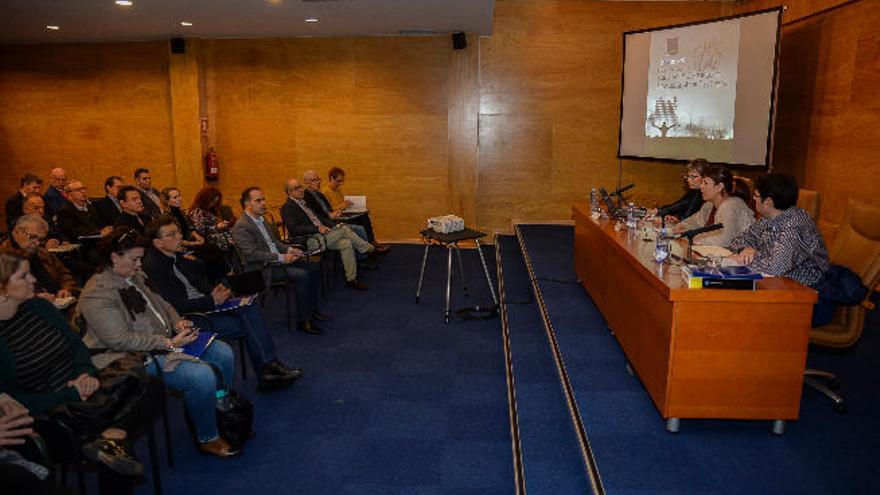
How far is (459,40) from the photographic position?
920cm

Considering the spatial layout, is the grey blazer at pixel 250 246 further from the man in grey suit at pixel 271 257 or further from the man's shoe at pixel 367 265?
the man's shoe at pixel 367 265

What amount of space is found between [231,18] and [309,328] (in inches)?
167

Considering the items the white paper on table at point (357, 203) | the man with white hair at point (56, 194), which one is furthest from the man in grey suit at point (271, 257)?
the man with white hair at point (56, 194)

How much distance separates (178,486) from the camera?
337 centimetres

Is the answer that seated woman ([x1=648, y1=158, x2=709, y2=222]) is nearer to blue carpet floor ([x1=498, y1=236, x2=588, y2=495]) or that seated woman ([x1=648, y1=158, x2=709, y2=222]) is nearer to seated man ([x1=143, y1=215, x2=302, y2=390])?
blue carpet floor ([x1=498, y1=236, x2=588, y2=495])

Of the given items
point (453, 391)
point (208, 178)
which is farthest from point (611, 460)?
point (208, 178)

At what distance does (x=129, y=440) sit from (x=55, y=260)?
2.69m

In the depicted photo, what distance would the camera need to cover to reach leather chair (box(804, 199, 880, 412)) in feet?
12.5

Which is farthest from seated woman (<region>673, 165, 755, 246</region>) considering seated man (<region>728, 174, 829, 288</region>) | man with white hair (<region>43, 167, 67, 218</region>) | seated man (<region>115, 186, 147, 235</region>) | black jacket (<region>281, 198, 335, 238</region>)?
man with white hair (<region>43, 167, 67, 218</region>)

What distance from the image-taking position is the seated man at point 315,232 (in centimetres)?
702

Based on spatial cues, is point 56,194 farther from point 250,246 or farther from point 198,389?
point 198,389

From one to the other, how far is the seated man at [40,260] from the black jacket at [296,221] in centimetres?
242

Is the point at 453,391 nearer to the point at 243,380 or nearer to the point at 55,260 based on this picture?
the point at 243,380

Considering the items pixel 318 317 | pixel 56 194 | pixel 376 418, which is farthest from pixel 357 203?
pixel 376 418
